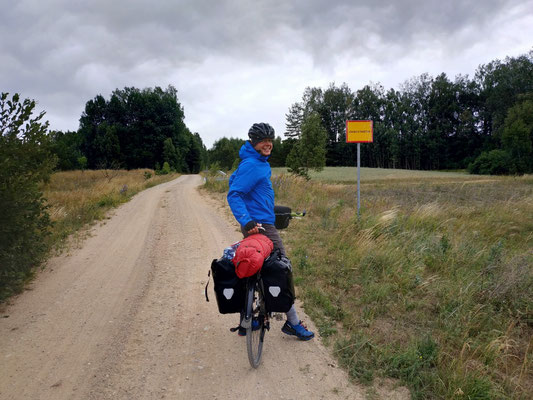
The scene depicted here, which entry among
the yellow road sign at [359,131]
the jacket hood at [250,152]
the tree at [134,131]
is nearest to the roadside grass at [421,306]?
the yellow road sign at [359,131]

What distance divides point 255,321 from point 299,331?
0.73m

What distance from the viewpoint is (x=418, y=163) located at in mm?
76688

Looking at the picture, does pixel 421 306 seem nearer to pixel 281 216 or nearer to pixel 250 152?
pixel 281 216

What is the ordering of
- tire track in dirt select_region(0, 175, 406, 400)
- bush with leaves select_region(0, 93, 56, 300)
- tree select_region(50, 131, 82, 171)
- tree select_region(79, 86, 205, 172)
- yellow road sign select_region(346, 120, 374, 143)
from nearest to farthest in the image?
tire track in dirt select_region(0, 175, 406, 400) < bush with leaves select_region(0, 93, 56, 300) < yellow road sign select_region(346, 120, 374, 143) < tree select_region(50, 131, 82, 171) < tree select_region(79, 86, 205, 172)

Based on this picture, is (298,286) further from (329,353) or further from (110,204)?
(110,204)

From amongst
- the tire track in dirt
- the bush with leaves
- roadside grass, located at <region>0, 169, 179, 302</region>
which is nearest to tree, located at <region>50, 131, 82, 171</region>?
roadside grass, located at <region>0, 169, 179, 302</region>

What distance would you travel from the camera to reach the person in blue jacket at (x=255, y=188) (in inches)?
134

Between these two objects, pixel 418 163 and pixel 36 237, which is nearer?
pixel 36 237

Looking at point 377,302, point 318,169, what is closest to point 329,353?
point 377,302

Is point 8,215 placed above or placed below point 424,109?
below

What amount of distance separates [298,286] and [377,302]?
117cm

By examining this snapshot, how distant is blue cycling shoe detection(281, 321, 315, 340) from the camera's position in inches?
153

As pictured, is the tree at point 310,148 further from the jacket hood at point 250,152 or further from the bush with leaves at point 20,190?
the jacket hood at point 250,152

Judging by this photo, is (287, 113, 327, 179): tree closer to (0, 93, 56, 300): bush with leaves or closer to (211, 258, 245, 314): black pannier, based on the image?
(0, 93, 56, 300): bush with leaves
